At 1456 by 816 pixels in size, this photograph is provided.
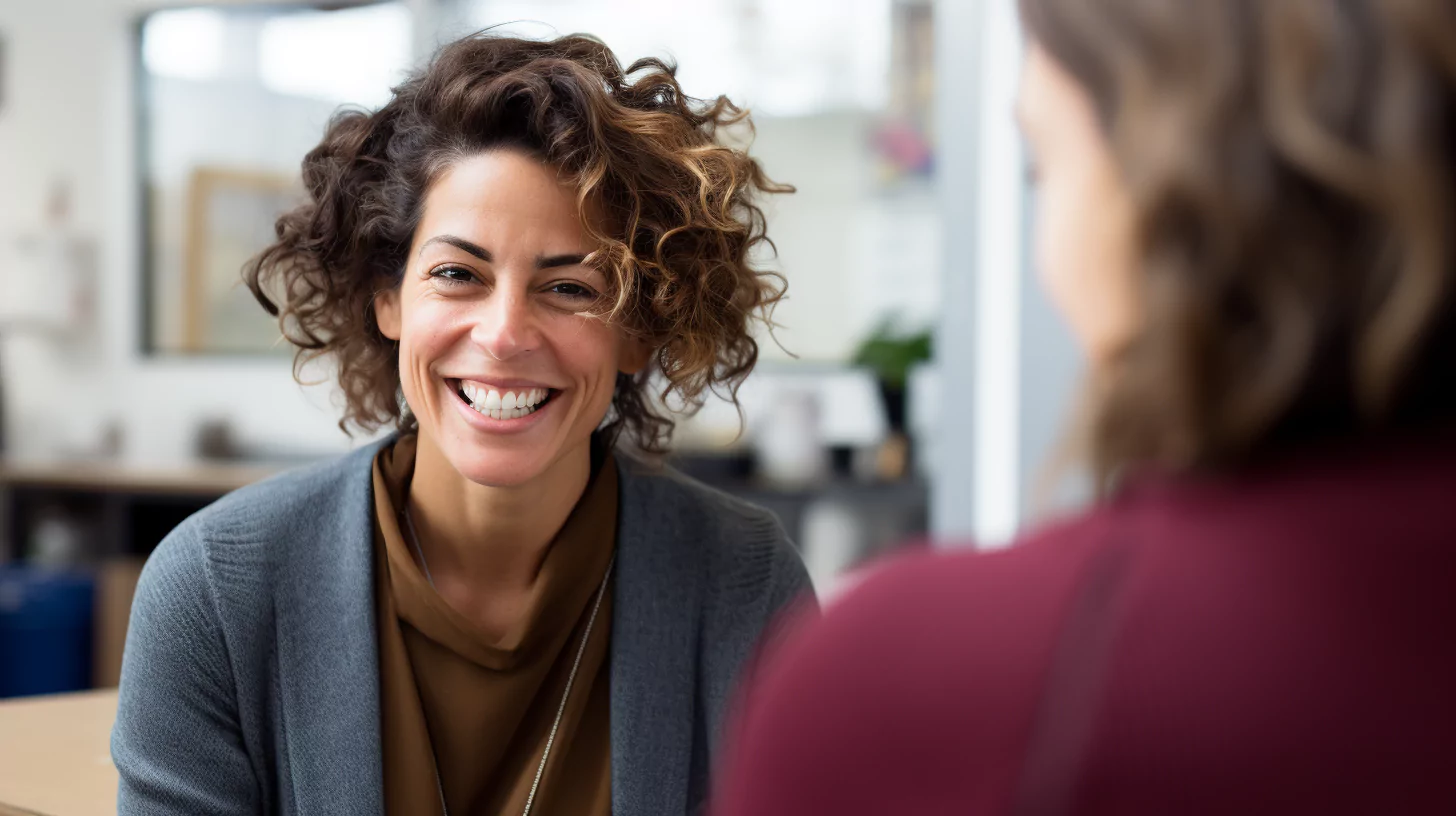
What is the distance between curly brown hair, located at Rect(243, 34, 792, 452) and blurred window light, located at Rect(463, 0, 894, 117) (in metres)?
3.23

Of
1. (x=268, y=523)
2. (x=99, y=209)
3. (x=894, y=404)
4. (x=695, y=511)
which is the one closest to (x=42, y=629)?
(x=99, y=209)

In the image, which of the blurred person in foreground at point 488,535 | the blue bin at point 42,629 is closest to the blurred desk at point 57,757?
the blurred person in foreground at point 488,535

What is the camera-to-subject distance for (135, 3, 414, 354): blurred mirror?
530cm

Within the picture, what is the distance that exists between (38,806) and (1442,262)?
4.56ft

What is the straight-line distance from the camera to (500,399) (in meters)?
1.46

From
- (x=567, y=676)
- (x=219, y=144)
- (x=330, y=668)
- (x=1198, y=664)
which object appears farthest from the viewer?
(x=219, y=144)

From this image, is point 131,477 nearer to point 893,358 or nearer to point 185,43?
point 185,43

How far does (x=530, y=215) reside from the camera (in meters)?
1.46

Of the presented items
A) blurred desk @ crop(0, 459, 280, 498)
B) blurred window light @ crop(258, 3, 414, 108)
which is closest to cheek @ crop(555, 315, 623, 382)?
blurred desk @ crop(0, 459, 280, 498)

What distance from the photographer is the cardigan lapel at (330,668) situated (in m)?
1.39

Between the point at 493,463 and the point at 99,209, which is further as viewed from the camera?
the point at 99,209

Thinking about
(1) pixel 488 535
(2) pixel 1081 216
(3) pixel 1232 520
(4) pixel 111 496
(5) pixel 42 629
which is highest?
(2) pixel 1081 216

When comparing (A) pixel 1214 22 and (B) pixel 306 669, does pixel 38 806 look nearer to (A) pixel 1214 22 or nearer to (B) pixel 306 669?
(B) pixel 306 669

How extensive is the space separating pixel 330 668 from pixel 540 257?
0.46 m
